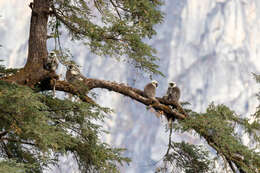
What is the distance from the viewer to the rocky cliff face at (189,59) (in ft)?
227

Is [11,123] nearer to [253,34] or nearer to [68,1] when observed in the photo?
[68,1]

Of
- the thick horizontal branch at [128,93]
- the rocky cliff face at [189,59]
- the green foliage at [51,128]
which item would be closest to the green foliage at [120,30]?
the thick horizontal branch at [128,93]

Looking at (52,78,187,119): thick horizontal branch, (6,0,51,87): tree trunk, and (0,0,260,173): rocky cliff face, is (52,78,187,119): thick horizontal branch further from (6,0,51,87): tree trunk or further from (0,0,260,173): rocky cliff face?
(0,0,260,173): rocky cliff face

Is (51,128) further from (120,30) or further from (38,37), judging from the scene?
(38,37)

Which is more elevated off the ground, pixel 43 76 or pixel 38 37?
pixel 38 37

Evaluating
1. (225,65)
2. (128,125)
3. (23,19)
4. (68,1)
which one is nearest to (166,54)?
(225,65)

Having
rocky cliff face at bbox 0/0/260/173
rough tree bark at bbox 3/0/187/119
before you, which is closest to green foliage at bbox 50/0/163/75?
rough tree bark at bbox 3/0/187/119

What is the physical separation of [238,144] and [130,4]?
3912mm

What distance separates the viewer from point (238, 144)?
7.11m

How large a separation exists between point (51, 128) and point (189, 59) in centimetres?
7180

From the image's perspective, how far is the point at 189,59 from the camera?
75312mm

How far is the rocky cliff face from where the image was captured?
69.3m

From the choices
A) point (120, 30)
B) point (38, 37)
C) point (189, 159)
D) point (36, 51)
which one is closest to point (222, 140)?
point (189, 159)

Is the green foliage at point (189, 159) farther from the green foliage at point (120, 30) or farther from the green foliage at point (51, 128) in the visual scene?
the green foliage at point (120, 30)
